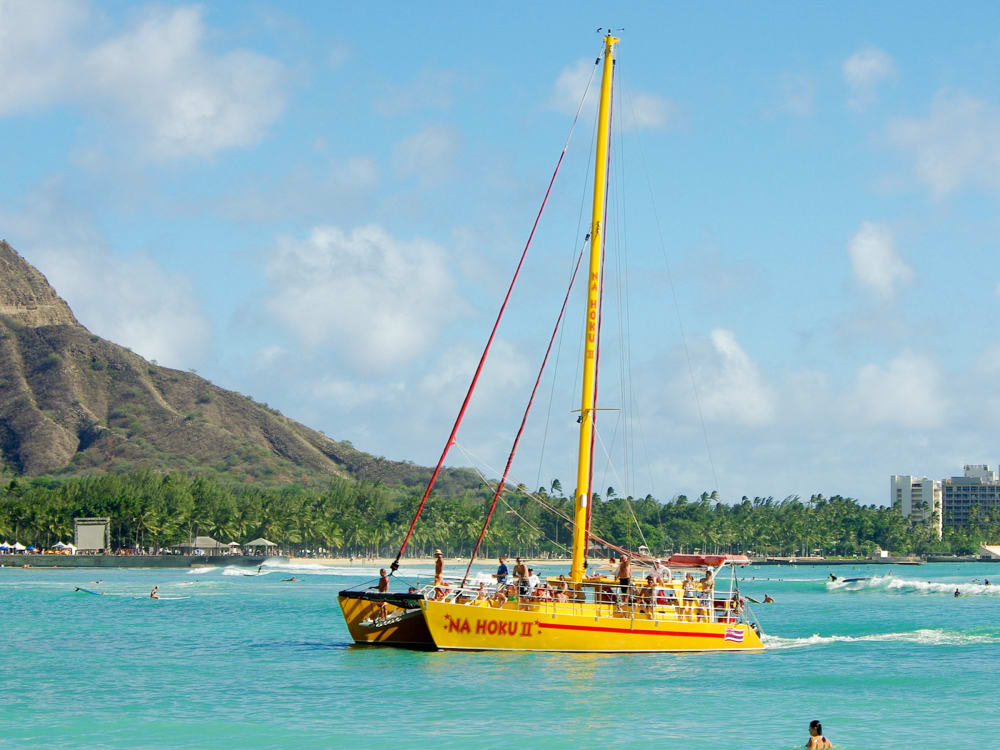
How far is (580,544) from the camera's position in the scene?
3809 cm

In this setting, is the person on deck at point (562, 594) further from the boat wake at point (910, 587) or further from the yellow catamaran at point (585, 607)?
the boat wake at point (910, 587)

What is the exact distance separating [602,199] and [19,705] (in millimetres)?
22451

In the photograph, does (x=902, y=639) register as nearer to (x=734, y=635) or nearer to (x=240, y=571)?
(x=734, y=635)

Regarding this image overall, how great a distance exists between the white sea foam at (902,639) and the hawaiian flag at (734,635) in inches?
323

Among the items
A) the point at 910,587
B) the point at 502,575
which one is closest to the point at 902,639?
the point at 502,575

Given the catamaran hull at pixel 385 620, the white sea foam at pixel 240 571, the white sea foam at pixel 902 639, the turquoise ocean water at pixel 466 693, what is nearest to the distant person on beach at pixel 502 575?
the turquoise ocean water at pixel 466 693

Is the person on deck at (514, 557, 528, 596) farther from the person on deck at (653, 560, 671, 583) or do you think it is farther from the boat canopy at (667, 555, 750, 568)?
the boat canopy at (667, 555, 750, 568)

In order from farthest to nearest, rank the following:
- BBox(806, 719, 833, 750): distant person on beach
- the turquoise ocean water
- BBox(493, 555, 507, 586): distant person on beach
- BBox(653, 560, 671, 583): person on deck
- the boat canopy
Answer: the boat canopy, BBox(653, 560, 671, 583): person on deck, BBox(493, 555, 507, 586): distant person on beach, the turquoise ocean water, BBox(806, 719, 833, 750): distant person on beach

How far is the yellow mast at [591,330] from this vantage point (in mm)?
38312

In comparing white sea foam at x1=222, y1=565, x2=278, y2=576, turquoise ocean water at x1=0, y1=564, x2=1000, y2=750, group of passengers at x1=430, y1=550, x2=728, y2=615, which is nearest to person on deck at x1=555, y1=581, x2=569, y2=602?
group of passengers at x1=430, y1=550, x2=728, y2=615

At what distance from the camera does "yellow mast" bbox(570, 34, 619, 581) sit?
3831 cm

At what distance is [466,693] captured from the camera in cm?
3325

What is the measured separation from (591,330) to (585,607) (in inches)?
337

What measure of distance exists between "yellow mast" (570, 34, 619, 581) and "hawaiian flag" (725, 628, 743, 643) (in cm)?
606
